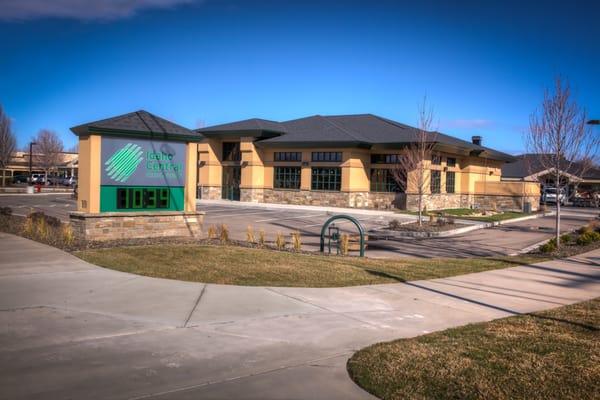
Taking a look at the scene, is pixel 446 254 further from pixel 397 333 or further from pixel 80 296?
pixel 80 296

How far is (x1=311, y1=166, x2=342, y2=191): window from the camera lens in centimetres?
3678

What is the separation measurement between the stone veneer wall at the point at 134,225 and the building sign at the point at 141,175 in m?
0.28

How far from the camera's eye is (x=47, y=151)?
71.9m

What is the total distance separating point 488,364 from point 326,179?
106ft

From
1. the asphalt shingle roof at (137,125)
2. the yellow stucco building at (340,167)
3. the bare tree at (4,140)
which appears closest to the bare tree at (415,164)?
the yellow stucco building at (340,167)

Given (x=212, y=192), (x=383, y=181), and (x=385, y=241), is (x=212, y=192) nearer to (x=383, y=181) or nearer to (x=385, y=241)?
(x=383, y=181)

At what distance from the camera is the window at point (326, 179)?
36.8 metres

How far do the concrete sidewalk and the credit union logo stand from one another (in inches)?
162

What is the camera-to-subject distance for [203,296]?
8164 millimetres

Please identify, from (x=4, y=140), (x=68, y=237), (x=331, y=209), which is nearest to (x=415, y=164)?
(x=331, y=209)

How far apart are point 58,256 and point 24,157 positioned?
8800cm

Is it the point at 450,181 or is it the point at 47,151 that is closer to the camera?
the point at 450,181

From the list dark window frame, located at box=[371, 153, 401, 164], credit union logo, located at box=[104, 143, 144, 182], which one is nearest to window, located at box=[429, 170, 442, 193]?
dark window frame, located at box=[371, 153, 401, 164]

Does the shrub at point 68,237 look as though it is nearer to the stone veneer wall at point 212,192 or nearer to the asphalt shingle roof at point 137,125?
the asphalt shingle roof at point 137,125
